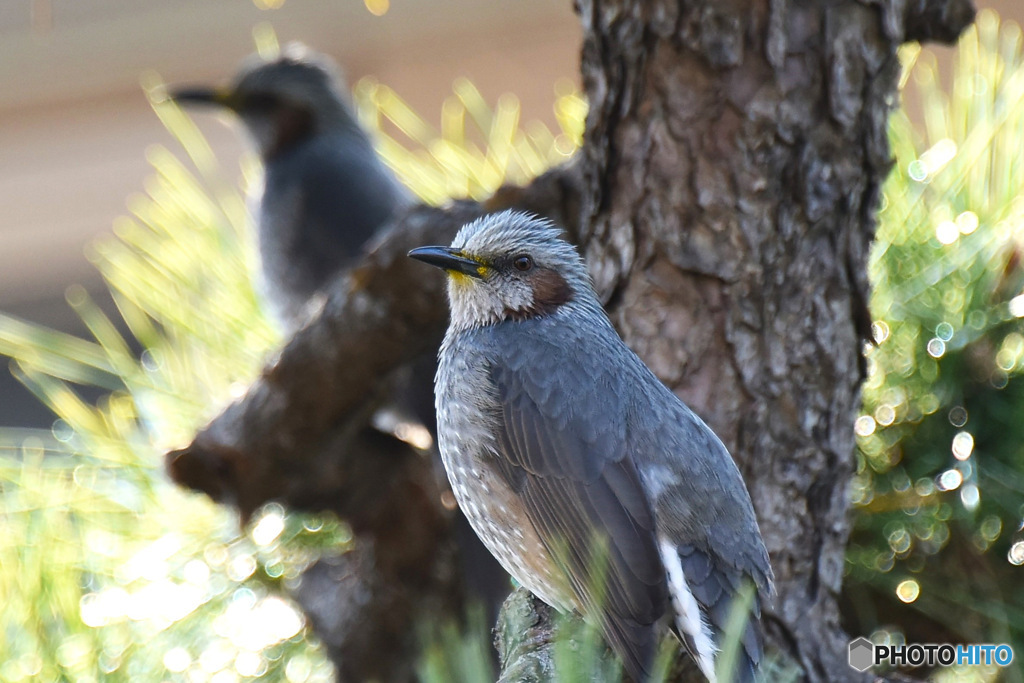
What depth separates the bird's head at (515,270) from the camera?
1.66m

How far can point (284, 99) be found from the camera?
11.0 feet

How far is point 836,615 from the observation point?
164 centimetres

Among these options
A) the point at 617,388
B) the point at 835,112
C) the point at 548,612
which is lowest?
the point at 548,612

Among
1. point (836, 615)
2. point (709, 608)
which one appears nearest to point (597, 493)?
point (709, 608)

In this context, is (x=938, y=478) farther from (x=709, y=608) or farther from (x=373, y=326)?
(x=373, y=326)

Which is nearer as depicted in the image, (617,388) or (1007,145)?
(617,388)

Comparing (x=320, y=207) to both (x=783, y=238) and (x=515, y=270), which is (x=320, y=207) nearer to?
(x=515, y=270)

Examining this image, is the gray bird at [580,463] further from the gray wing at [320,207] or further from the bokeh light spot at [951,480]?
the gray wing at [320,207]

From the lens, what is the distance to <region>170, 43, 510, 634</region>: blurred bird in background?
298 cm

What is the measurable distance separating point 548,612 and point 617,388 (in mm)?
353

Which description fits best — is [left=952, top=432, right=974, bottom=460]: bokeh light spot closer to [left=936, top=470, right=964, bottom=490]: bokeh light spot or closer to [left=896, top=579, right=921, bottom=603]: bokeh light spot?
[left=936, top=470, right=964, bottom=490]: bokeh light spot

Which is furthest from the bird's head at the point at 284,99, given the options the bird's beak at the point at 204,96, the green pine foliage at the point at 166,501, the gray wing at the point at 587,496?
the gray wing at the point at 587,496

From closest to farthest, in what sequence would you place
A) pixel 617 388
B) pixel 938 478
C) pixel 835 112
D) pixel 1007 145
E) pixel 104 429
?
pixel 617 388
pixel 835 112
pixel 938 478
pixel 1007 145
pixel 104 429

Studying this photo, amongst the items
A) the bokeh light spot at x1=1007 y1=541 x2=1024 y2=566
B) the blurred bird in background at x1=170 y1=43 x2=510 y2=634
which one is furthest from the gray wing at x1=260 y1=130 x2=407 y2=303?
the bokeh light spot at x1=1007 y1=541 x2=1024 y2=566
